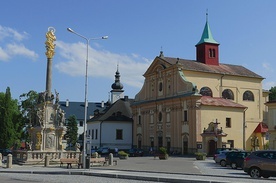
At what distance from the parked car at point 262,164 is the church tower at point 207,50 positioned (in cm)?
4573

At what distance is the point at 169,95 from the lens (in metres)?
62.3

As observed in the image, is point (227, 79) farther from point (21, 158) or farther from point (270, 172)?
point (270, 172)

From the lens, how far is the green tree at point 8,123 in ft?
206

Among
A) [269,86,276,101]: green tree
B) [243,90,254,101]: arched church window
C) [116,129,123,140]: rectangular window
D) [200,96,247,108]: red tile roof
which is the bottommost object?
[116,129,123,140]: rectangular window

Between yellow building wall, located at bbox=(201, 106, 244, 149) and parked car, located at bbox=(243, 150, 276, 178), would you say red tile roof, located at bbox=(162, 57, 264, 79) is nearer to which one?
yellow building wall, located at bbox=(201, 106, 244, 149)

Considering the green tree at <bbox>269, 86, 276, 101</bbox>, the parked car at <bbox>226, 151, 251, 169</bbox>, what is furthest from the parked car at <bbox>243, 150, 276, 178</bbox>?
the green tree at <bbox>269, 86, 276, 101</bbox>

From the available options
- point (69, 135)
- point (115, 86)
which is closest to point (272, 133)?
point (69, 135)

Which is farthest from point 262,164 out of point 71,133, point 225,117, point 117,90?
point 117,90

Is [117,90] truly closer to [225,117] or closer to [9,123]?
[9,123]

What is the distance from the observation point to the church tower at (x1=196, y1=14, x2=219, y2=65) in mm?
66969

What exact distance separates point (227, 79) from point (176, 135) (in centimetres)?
1340

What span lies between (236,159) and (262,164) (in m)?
9.91

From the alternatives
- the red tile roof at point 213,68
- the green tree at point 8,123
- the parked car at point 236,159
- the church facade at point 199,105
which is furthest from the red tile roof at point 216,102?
the green tree at point 8,123

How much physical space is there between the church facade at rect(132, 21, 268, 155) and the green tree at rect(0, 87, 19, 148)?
20.1 meters
